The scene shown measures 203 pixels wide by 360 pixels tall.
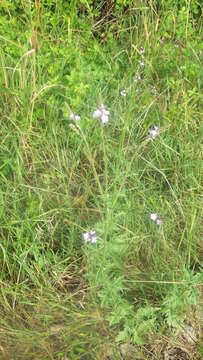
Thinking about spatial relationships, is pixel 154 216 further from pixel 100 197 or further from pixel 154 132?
pixel 154 132

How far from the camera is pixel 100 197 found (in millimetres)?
1894

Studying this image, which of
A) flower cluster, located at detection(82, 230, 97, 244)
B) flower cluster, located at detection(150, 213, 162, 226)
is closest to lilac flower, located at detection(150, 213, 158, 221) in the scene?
flower cluster, located at detection(150, 213, 162, 226)

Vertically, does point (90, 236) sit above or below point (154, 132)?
below

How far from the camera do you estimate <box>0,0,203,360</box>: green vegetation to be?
1668 millimetres

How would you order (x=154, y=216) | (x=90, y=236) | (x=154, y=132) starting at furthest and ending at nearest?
(x=154, y=132) < (x=154, y=216) < (x=90, y=236)

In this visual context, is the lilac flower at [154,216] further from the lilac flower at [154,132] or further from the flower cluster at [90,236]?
the lilac flower at [154,132]

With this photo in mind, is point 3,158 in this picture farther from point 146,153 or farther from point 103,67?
point 103,67

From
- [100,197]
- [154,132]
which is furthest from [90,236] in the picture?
[154,132]

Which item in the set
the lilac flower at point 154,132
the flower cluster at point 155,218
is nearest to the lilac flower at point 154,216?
the flower cluster at point 155,218

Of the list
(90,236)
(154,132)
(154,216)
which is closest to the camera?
(90,236)

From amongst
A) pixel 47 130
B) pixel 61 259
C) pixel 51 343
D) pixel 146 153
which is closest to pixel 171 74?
pixel 146 153

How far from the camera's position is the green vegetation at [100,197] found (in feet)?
5.47

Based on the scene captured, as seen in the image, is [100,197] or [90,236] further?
[100,197]

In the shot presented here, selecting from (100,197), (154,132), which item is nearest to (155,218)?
(100,197)
